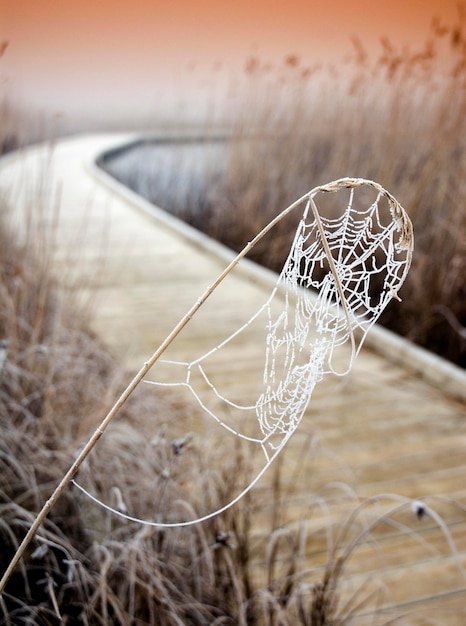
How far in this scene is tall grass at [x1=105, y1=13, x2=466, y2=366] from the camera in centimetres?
265

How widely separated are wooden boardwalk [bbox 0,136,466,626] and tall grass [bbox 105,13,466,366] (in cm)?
28

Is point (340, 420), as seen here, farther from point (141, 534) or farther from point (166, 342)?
point (166, 342)

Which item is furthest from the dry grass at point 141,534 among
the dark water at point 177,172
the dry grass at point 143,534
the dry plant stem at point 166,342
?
the dark water at point 177,172

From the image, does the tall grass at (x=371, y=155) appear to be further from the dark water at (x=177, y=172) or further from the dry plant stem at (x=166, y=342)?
the dry plant stem at (x=166, y=342)

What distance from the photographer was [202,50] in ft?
23.2

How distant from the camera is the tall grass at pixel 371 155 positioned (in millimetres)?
2650

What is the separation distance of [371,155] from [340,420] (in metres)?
1.76

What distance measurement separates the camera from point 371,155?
343 cm

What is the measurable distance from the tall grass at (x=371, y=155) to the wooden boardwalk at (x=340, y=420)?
0.28 meters

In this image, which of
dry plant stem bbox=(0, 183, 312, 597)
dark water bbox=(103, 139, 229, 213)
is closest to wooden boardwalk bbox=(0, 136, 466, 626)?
dry plant stem bbox=(0, 183, 312, 597)

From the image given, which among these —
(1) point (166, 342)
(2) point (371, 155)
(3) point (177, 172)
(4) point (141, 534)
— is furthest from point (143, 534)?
(3) point (177, 172)

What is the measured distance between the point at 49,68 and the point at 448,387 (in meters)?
6.67

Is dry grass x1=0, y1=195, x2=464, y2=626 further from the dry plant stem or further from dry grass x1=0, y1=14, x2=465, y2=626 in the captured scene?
the dry plant stem

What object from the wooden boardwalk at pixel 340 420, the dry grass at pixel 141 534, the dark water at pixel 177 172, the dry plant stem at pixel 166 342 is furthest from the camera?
the dark water at pixel 177 172
